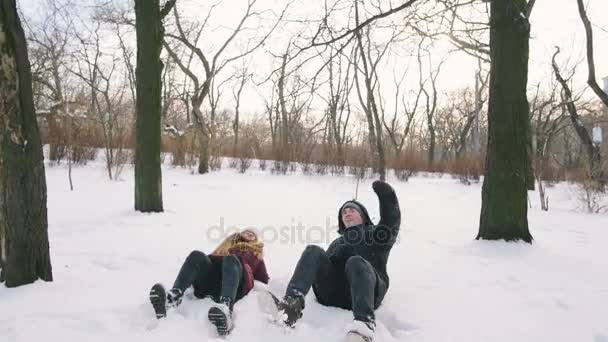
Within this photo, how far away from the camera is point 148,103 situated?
6117 mm

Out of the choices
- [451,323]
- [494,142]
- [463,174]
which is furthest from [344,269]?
[463,174]

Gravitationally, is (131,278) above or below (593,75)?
below

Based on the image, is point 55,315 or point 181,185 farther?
point 181,185

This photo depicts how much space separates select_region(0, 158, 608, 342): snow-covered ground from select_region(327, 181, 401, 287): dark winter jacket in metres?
0.30

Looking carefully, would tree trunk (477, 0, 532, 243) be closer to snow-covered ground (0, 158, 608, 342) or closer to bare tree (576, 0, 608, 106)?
snow-covered ground (0, 158, 608, 342)

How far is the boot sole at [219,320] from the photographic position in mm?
2297

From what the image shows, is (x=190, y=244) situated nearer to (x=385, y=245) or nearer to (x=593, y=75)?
(x=385, y=245)

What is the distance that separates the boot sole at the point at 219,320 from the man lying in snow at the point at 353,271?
12.4 inches

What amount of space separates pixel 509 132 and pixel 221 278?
132 inches

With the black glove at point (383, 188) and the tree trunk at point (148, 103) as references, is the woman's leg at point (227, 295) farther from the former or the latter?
the tree trunk at point (148, 103)

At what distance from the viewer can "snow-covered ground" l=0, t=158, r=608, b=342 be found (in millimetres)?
2365

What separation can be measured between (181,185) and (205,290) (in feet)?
25.3

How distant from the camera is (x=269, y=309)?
2.64m
